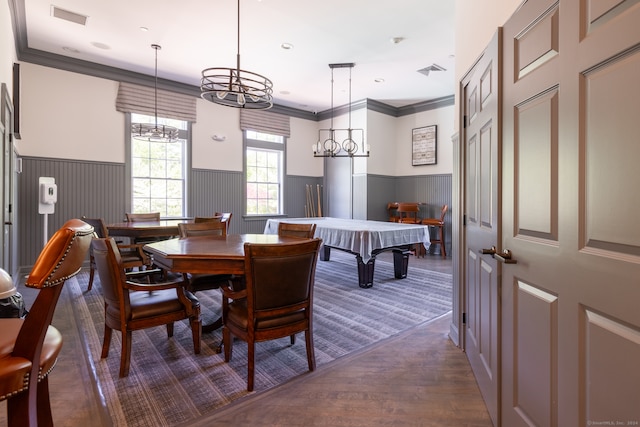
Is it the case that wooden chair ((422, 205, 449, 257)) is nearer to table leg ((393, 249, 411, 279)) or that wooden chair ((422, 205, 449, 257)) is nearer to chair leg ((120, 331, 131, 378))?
table leg ((393, 249, 411, 279))

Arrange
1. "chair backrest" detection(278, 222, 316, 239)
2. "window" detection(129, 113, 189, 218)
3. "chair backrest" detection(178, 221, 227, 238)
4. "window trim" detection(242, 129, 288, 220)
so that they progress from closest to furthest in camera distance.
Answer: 1. "chair backrest" detection(278, 222, 316, 239)
2. "chair backrest" detection(178, 221, 227, 238)
3. "window" detection(129, 113, 189, 218)
4. "window trim" detection(242, 129, 288, 220)

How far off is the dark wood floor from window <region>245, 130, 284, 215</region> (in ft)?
16.3

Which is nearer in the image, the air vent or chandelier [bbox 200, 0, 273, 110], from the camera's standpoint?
chandelier [bbox 200, 0, 273, 110]

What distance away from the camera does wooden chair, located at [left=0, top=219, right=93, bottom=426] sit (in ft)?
3.18

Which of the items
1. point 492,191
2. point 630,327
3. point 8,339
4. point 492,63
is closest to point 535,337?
point 630,327

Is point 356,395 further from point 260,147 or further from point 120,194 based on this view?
point 260,147

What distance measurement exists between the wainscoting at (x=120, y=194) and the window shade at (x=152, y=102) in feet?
3.24

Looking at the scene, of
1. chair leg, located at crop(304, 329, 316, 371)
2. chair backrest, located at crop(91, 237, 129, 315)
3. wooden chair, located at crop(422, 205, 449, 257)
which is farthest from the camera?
wooden chair, located at crop(422, 205, 449, 257)

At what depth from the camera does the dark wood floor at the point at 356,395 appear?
1662 millimetres

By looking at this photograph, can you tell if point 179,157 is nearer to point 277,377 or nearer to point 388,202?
point 388,202

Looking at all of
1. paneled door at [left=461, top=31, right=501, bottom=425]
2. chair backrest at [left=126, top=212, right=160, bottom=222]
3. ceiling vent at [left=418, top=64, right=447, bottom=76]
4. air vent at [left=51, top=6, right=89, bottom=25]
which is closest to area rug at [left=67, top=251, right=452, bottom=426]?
paneled door at [left=461, top=31, right=501, bottom=425]

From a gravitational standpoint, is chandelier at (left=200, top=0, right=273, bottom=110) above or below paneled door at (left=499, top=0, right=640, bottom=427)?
above

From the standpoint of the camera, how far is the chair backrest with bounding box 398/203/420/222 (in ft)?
22.3

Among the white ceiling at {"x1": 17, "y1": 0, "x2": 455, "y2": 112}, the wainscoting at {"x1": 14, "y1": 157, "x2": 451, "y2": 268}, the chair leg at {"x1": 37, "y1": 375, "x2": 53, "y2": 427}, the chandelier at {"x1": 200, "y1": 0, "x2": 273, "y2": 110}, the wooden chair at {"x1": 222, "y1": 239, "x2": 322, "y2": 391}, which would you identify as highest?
the white ceiling at {"x1": 17, "y1": 0, "x2": 455, "y2": 112}
